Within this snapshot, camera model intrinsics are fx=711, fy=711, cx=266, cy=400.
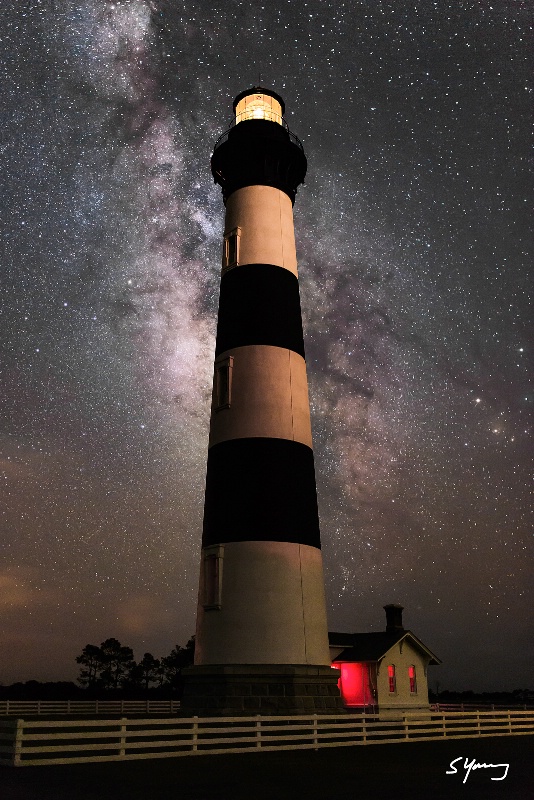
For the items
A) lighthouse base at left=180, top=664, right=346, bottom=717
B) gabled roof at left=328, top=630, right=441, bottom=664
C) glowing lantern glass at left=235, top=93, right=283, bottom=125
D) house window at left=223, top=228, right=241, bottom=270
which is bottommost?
lighthouse base at left=180, top=664, right=346, bottom=717

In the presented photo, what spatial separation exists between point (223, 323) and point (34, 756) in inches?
560

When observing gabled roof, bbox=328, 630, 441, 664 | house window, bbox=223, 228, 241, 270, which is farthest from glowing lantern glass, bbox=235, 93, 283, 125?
gabled roof, bbox=328, 630, 441, 664

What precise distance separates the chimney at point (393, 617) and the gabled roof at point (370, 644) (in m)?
0.51

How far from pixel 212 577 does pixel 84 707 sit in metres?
18.5

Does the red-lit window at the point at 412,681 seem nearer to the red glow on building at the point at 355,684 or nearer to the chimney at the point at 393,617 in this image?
the chimney at the point at 393,617

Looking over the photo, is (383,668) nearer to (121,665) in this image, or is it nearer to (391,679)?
(391,679)

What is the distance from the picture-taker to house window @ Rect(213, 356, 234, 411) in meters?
23.1

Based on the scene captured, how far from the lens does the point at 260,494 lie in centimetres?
2133

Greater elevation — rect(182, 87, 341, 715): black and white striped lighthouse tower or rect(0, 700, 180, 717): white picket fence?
rect(182, 87, 341, 715): black and white striped lighthouse tower

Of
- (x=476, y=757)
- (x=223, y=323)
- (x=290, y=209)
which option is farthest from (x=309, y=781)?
(x=290, y=209)

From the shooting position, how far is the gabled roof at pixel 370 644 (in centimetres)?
3183

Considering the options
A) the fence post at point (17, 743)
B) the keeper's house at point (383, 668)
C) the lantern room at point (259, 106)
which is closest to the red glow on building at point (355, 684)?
the keeper's house at point (383, 668)

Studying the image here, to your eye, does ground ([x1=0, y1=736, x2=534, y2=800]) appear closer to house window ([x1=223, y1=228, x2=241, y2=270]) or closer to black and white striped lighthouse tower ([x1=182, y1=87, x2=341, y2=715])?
black and white striped lighthouse tower ([x1=182, y1=87, x2=341, y2=715])

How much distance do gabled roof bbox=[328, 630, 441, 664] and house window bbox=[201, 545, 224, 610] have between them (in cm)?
1305
